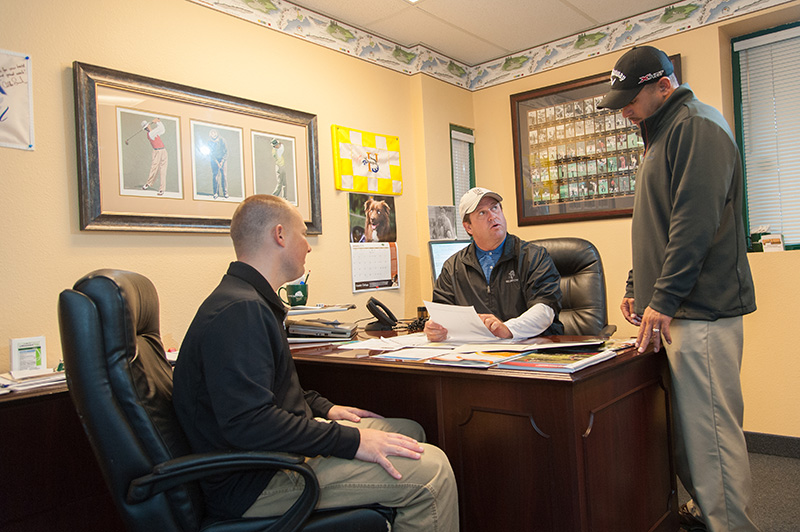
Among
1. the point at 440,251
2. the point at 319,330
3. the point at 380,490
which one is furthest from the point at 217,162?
the point at 380,490

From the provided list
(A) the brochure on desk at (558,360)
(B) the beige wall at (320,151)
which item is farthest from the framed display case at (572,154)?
(A) the brochure on desk at (558,360)

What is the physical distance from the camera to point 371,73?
3557mm

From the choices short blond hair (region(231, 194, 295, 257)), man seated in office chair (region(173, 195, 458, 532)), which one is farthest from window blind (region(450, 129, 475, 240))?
man seated in office chair (region(173, 195, 458, 532))

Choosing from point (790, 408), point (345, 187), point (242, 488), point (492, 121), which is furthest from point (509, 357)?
point (492, 121)

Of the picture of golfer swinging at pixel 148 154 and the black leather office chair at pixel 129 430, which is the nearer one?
the black leather office chair at pixel 129 430

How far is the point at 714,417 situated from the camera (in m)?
1.80

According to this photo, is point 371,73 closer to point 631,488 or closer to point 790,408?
point 631,488

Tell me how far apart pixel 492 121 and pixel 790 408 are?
2597mm

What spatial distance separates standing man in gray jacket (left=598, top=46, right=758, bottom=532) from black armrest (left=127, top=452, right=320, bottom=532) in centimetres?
114

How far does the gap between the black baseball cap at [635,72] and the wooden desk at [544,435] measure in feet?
3.04

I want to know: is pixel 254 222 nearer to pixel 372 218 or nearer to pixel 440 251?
pixel 372 218

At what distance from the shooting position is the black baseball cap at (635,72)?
197 centimetres

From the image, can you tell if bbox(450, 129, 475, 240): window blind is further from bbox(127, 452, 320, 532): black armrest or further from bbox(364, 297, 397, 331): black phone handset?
bbox(127, 452, 320, 532): black armrest

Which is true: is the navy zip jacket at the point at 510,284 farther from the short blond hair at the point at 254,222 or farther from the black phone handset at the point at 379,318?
the short blond hair at the point at 254,222
